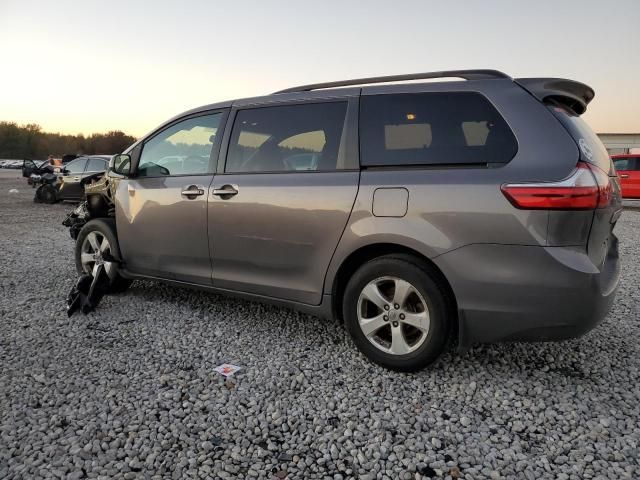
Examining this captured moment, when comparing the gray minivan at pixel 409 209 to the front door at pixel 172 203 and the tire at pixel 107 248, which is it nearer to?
the front door at pixel 172 203

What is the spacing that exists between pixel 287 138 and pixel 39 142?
340ft

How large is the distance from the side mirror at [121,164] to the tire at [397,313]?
2586mm

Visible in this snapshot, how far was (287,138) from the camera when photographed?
3.40 meters

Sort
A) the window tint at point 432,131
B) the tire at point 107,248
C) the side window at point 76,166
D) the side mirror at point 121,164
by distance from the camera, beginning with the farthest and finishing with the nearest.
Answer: the side window at point 76,166 → the tire at point 107,248 → the side mirror at point 121,164 → the window tint at point 432,131

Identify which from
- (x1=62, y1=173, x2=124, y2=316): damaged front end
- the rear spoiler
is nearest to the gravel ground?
(x1=62, y1=173, x2=124, y2=316): damaged front end

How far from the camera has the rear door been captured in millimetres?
3061

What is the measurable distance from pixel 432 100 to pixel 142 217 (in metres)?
2.68

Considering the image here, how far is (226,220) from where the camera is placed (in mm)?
3514

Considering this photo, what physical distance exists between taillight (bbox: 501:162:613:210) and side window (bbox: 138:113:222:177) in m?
2.36

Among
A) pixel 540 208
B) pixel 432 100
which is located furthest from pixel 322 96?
pixel 540 208

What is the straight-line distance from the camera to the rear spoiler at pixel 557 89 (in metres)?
2.63

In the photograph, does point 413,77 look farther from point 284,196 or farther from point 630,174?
point 630,174

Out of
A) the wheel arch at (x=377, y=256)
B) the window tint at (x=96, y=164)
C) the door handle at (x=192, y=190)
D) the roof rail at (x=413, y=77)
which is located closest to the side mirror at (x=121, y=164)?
the door handle at (x=192, y=190)

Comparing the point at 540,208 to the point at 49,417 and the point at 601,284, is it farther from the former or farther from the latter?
the point at 49,417
